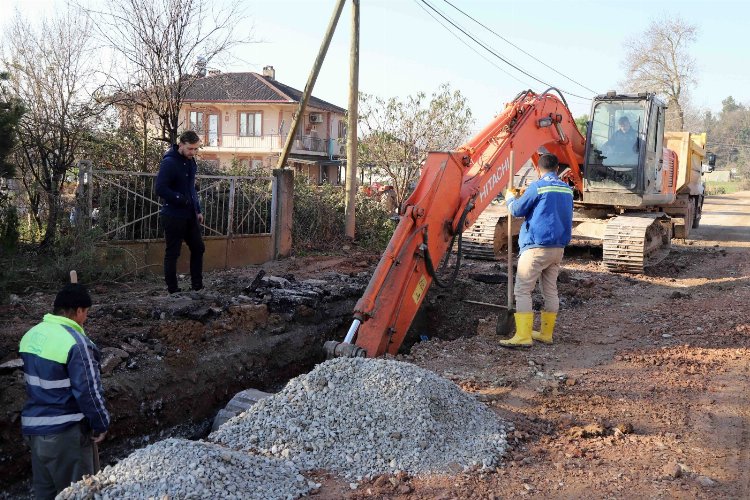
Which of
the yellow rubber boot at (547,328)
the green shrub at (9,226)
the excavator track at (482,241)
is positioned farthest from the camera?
the excavator track at (482,241)

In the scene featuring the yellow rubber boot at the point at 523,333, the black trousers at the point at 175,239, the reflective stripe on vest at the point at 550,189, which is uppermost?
the reflective stripe on vest at the point at 550,189

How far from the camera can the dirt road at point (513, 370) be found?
13.7 feet

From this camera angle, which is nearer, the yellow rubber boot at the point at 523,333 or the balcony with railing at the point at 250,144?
the yellow rubber boot at the point at 523,333

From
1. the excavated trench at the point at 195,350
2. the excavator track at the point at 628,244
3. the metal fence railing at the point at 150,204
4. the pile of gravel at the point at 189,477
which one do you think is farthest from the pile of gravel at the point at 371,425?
the excavator track at the point at 628,244

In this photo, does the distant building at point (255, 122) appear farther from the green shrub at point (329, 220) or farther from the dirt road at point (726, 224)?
the green shrub at point (329, 220)

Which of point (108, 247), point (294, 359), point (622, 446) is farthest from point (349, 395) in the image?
point (108, 247)

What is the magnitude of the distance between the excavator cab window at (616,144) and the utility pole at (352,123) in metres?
4.37

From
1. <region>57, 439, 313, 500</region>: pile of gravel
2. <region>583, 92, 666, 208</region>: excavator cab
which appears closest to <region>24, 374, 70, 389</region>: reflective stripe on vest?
<region>57, 439, 313, 500</region>: pile of gravel

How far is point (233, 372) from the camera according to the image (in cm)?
667

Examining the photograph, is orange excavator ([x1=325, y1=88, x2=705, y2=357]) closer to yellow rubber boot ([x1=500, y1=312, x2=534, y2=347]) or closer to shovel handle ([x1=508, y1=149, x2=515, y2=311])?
shovel handle ([x1=508, y1=149, x2=515, y2=311])

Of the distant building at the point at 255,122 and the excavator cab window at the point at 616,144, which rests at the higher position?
the distant building at the point at 255,122

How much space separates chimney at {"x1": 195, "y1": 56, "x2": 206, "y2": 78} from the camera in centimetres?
1211

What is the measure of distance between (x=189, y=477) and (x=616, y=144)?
33.5 ft

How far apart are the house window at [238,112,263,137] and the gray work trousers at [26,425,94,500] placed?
29929 millimetres
